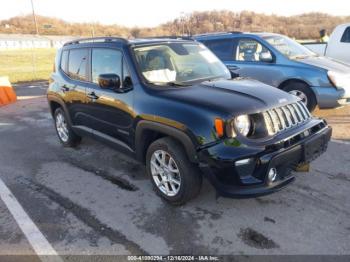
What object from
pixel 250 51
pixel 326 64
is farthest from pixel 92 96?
pixel 326 64

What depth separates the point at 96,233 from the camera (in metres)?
3.33

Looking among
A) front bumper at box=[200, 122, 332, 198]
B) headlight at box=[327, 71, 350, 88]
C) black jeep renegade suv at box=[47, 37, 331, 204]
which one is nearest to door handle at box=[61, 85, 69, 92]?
black jeep renegade suv at box=[47, 37, 331, 204]

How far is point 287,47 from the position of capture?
7.38 m

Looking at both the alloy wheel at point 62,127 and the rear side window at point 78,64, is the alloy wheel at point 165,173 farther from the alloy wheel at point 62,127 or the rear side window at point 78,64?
the alloy wheel at point 62,127

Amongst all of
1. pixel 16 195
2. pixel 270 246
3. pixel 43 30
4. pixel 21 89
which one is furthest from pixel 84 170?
pixel 43 30

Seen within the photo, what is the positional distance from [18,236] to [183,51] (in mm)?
3013

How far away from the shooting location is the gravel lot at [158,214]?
10.1ft

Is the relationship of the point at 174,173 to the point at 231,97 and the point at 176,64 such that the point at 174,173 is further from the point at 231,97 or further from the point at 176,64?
the point at 176,64

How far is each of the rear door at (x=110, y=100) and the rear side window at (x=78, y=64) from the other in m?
0.25

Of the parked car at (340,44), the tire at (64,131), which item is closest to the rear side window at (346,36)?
the parked car at (340,44)

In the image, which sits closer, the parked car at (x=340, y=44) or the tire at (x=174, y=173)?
the tire at (x=174, y=173)

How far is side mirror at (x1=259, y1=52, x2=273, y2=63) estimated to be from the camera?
281 inches

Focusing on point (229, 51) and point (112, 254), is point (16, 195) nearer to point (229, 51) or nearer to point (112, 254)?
point (112, 254)

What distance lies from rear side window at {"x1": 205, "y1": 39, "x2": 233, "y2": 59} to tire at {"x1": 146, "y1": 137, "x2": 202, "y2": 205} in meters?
4.70
